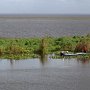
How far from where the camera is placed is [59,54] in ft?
161

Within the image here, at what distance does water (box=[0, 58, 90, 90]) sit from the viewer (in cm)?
3350

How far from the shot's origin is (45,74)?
38469 mm

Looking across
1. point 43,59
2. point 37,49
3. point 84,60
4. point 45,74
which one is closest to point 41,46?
point 37,49

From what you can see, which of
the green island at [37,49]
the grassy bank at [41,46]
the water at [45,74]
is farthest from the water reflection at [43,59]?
the grassy bank at [41,46]

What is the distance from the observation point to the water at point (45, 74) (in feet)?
110

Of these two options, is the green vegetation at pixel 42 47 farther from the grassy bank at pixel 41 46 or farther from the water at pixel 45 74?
the water at pixel 45 74

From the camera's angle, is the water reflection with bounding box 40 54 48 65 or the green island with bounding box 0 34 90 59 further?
the green island with bounding box 0 34 90 59

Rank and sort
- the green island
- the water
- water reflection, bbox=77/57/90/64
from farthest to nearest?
the green island
water reflection, bbox=77/57/90/64
the water

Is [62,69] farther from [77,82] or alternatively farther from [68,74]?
[77,82]

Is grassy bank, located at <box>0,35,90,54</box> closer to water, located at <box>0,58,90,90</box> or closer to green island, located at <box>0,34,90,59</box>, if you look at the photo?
green island, located at <box>0,34,90,59</box>

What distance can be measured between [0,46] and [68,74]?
16339mm

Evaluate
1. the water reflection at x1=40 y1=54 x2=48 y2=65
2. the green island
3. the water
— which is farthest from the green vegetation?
the water

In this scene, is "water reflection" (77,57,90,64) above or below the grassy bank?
below

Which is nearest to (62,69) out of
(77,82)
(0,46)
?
(77,82)
